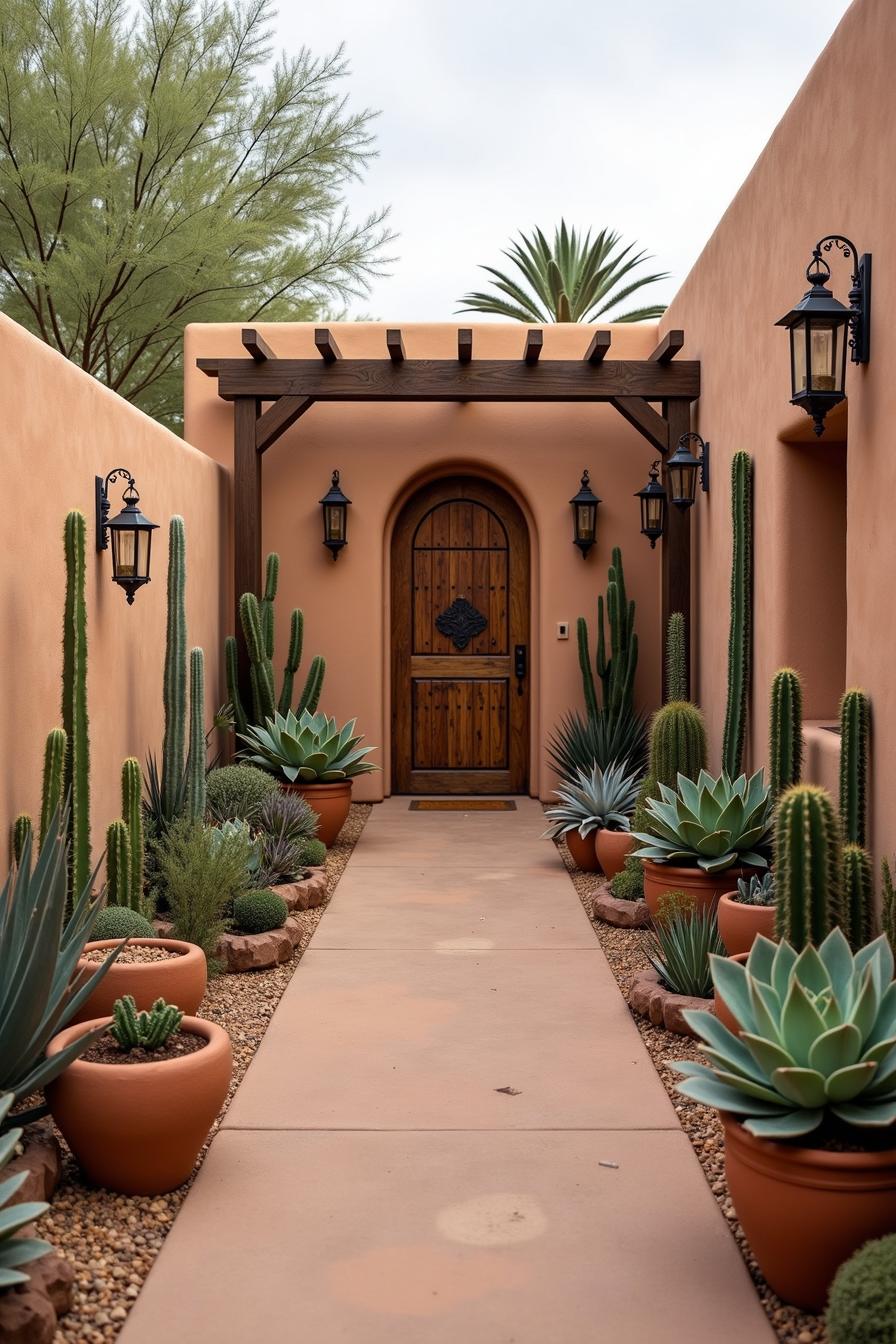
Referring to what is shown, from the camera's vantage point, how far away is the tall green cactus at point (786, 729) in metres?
5.53

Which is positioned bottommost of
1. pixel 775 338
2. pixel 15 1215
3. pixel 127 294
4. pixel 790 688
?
pixel 15 1215

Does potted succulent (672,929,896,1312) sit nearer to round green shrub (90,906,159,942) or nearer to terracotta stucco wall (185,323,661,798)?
round green shrub (90,906,159,942)

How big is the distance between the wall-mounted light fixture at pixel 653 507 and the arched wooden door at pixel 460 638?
1524 millimetres

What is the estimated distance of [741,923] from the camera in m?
5.08

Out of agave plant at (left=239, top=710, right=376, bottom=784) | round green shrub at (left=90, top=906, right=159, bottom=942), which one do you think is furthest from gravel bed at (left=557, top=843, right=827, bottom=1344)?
agave plant at (left=239, top=710, right=376, bottom=784)

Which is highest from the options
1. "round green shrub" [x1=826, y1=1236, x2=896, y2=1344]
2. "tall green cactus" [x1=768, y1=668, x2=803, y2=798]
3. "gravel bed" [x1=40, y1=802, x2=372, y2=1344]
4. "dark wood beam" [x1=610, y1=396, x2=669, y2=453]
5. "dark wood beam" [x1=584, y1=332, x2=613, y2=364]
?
"dark wood beam" [x1=584, y1=332, x2=613, y2=364]

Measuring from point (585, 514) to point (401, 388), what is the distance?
183cm

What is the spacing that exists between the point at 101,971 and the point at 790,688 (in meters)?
3.17

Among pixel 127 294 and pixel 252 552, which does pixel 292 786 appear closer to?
pixel 252 552

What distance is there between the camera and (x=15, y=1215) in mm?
2684

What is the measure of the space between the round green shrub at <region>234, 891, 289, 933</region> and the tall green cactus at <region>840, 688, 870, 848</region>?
8.94 ft

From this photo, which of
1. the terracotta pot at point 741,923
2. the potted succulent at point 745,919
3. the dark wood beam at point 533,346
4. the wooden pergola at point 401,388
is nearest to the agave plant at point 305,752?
the wooden pergola at point 401,388

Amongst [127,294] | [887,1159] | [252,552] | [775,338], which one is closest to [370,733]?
[252,552]

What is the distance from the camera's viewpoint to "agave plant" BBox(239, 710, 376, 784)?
8734mm
